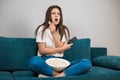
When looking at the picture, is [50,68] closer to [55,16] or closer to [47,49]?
[47,49]

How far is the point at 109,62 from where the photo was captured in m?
2.93

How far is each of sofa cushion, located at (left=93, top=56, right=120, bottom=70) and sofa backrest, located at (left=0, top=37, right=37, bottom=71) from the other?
76 cm

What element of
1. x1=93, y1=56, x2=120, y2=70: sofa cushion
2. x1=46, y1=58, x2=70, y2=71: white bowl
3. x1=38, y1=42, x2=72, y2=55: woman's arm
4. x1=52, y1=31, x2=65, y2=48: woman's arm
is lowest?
x1=93, y1=56, x2=120, y2=70: sofa cushion

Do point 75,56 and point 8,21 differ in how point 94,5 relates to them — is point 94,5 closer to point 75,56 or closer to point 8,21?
point 75,56

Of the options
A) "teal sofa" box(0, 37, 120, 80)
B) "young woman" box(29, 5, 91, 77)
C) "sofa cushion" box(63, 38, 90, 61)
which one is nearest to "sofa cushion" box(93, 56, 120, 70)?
"teal sofa" box(0, 37, 120, 80)

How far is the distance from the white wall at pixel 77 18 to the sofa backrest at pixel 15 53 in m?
0.35

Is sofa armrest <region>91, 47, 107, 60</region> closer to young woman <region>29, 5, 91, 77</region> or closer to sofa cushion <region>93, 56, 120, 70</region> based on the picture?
sofa cushion <region>93, 56, 120, 70</region>

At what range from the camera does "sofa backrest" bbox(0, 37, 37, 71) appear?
2.89 m

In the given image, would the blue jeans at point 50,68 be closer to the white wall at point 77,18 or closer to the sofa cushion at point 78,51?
the sofa cushion at point 78,51

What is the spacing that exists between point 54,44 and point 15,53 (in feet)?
1.48

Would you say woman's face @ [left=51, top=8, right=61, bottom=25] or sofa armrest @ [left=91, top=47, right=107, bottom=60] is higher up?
woman's face @ [left=51, top=8, right=61, bottom=25]

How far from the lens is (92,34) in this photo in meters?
3.63

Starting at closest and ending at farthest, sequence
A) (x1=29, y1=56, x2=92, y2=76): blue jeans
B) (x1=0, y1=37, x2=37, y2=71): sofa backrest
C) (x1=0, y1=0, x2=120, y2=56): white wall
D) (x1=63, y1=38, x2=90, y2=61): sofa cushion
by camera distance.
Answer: (x1=29, y1=56, x2=92, y2=76): blue jeans, (x1=0, y1=37, x2=37, y2=71): sofa backrest, (x1=63, y1=38, x2=90, y2=61): sofa cushion, (x1=0, y1=0, x2=120, y2=56): white wall

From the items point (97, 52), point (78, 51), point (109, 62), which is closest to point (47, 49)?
point (78, 51)
